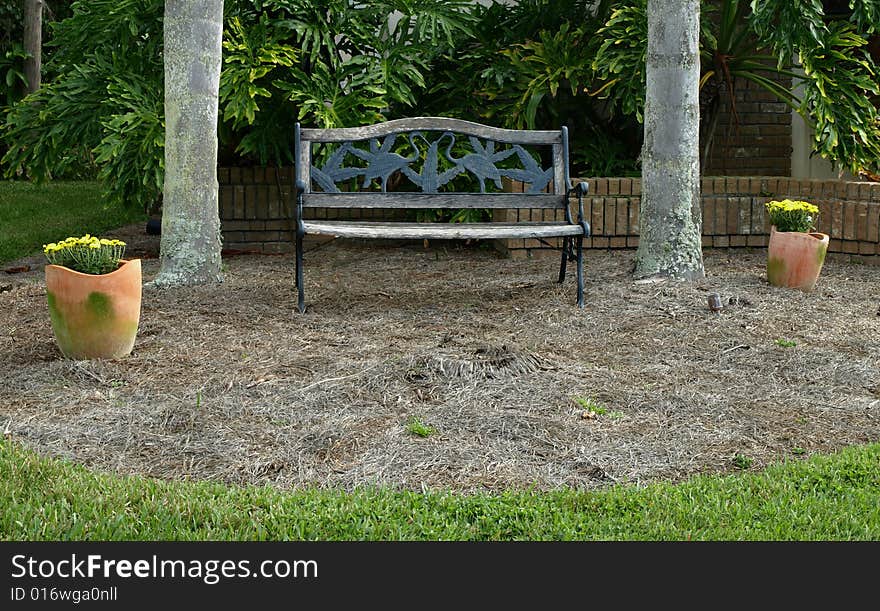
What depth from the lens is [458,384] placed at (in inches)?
175

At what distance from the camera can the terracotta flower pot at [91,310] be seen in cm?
464

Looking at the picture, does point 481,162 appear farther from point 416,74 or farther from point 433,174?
point 416,74

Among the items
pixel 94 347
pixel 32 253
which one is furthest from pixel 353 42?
pixel 94 347

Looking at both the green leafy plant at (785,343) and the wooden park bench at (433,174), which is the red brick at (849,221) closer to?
the wooden park bench at (433,174)

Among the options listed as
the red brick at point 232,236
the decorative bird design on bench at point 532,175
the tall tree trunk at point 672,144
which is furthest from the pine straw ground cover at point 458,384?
the red brick at point 232,236

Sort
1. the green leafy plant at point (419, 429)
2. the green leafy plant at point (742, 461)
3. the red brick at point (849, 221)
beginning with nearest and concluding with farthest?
the green leafy plant at point (742, 461)
the green leafy plant at point (419, 429)
the red brick at point (849, 221)

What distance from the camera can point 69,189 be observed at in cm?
1338

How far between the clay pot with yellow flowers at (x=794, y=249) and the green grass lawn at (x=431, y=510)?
3.08m

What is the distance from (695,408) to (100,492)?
7.66 feet

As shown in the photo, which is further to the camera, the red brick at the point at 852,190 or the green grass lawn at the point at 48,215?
the green grass lawn at the point at 48,215

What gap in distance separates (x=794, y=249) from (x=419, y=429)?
3416 mm

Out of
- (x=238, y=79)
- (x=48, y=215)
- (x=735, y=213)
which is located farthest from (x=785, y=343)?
(x=48, y=215)

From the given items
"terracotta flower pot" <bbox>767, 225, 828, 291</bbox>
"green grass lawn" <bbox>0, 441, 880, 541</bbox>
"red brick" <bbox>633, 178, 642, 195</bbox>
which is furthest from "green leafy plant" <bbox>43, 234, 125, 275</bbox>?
"red brick" <bbox>633, 178, 642, 195</bbox>

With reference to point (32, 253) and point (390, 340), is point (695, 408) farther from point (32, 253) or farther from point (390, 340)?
point (32, 253)
